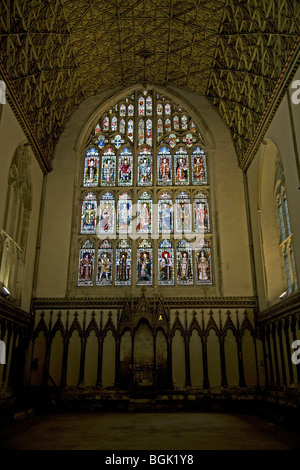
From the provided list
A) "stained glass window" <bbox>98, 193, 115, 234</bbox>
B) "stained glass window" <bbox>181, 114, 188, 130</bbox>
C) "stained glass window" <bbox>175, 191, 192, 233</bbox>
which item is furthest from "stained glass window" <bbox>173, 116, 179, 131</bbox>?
"stained glass window" <bbox>98, 193, 115, 234</bbox>

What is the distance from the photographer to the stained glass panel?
18.2 meters

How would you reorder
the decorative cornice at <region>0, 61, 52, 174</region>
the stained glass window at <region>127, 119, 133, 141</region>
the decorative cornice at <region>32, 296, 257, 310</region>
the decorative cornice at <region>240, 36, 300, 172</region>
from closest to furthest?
the decorative cornice at <region>240, 36, 300, 172</region>, the decorative cornice at <region>0, 61, 52, 174</region>, the decorative cornice at <region>32, 296, 257, 310</region>, the stained glass window at <region>127, 119, 133, 141</region>

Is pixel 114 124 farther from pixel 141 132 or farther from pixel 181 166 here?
pixel 181 166

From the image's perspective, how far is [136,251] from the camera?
1697cm

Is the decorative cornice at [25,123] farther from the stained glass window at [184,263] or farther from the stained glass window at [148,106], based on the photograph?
the stained glass window at [184,263]

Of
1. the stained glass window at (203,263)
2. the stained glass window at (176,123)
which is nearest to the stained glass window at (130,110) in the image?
the stained glass window at (176,123)

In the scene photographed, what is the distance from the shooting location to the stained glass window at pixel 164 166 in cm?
1820

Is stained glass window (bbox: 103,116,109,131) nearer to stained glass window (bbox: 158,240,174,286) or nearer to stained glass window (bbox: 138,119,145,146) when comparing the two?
stained glass window (bbox: 138,119,145,146)

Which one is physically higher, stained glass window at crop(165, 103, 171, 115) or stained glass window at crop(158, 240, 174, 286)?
stained glass window at crop(165, 103, 171, 115)

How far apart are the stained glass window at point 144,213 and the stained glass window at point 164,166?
101cm

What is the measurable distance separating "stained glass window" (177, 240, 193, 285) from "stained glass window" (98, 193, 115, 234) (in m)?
3.14

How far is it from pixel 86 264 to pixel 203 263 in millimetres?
5031

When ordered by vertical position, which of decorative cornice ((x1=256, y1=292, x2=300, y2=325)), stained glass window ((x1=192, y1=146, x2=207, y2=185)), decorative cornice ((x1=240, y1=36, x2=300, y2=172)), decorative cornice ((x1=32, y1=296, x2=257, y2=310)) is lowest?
decorative cornice ((x1=256, y1=292, x2=300, y2=325))

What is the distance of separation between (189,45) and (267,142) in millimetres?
5646
